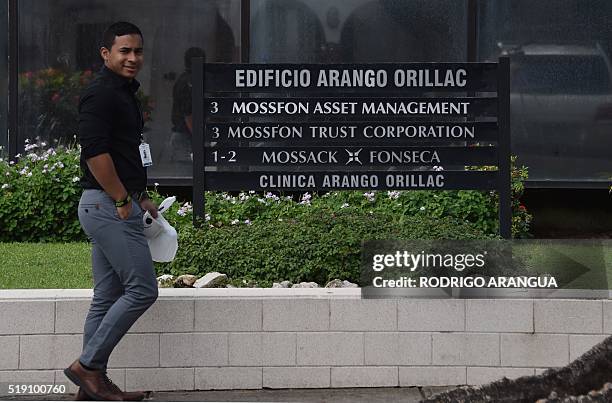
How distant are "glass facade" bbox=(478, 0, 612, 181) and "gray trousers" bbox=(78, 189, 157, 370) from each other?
6.11 m

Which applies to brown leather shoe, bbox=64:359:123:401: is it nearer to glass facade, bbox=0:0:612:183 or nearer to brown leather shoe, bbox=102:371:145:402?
brown leather shoe, bbox=102:371:145:402

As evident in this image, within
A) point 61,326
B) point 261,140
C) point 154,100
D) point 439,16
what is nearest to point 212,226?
point 261,140

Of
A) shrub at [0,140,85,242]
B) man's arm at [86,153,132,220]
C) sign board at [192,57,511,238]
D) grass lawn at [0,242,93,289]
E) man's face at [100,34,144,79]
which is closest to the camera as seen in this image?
man's arm at [86,153,132,220]

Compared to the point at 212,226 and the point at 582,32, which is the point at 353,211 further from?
the point at 582,32

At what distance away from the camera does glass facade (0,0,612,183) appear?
1148 cm

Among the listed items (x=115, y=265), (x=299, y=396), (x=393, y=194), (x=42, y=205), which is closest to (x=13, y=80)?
(x=42, y=205)

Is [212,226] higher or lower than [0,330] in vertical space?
higher

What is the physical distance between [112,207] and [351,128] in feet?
9.41

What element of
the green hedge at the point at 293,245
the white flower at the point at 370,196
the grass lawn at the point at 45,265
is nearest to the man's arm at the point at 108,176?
the green hedge at the point at 293,245

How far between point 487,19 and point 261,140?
13.2ft

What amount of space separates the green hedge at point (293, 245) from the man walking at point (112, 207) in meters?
1.56

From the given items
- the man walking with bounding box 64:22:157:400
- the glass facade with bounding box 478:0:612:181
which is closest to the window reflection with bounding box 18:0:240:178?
the glass facade with bounding box 478:0:612:181

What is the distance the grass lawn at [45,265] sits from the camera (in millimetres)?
7863

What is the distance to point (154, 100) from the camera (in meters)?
11.6
